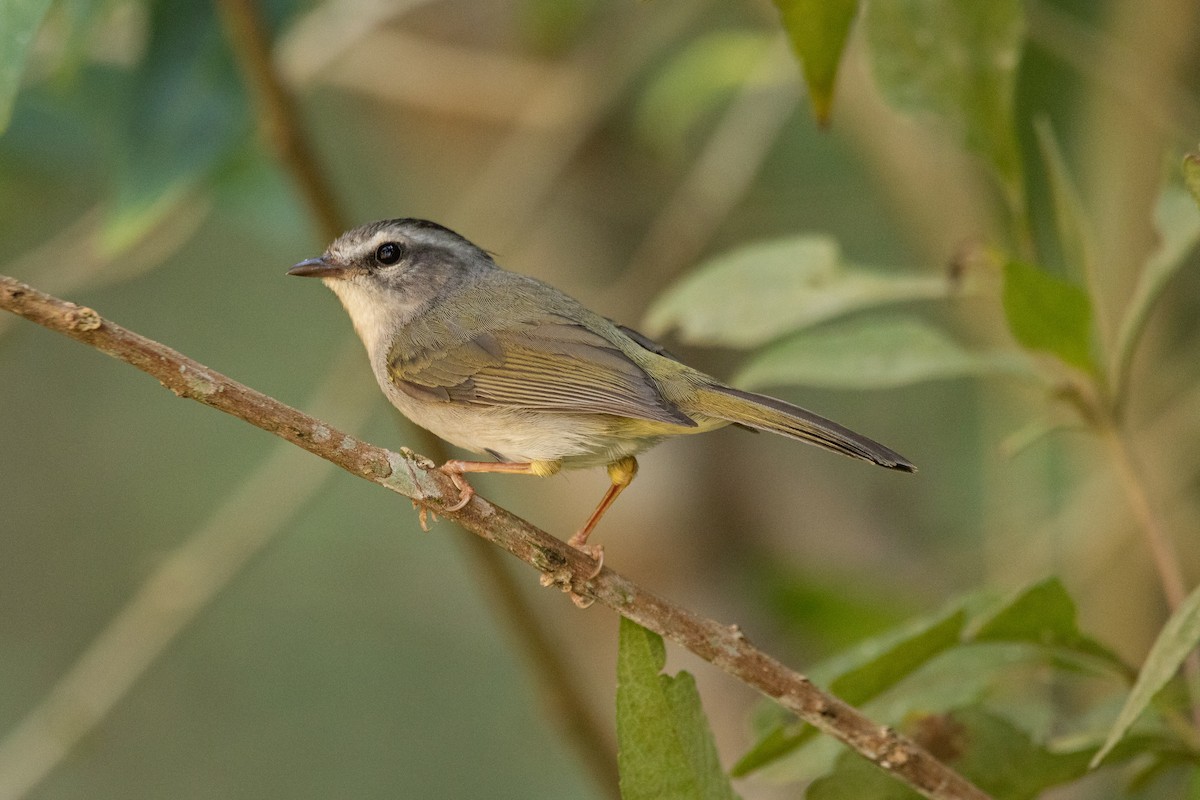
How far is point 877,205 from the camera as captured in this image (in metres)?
6.64

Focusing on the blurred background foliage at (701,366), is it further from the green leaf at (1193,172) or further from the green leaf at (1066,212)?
the green leaf at (1193,172)

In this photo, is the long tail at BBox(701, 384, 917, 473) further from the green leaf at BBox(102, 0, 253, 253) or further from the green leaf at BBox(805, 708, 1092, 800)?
the green leaf at BBox(102, 0, 253, 253)

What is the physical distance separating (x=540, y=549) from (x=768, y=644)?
7.71 feet

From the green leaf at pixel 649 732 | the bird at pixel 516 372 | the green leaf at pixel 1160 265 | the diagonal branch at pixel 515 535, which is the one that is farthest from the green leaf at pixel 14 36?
the green leaf at pixel 1160 265

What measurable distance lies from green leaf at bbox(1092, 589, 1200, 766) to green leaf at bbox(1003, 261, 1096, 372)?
650 millimetres

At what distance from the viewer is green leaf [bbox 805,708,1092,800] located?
7.72 ft

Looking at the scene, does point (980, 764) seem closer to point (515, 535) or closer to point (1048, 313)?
point (1048, 313)

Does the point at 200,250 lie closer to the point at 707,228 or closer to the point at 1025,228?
the point at 707,228

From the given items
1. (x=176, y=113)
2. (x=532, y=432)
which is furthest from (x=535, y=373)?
(x=176, y=113)

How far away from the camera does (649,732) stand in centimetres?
201

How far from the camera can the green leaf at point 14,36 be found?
195 cm

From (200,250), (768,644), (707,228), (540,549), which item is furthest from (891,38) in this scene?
(200,250)

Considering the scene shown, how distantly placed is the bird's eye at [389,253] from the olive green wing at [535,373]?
1.17 feet

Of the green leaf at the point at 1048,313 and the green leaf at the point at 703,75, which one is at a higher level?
the green leaf at the point at 703,75
